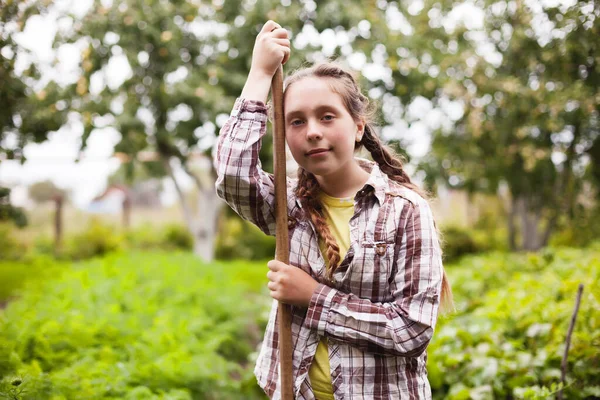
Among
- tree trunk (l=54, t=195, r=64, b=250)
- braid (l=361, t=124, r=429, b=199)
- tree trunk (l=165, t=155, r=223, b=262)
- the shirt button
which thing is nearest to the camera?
the shirt button

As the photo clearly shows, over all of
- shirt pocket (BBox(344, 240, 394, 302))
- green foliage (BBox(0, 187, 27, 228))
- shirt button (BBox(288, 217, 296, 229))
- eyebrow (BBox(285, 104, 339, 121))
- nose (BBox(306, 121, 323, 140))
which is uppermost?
eyebrow (BBox(285, 104, 339, 121))

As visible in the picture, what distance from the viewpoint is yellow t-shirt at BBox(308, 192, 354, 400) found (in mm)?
1842

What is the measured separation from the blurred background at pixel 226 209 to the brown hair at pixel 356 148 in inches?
12.2

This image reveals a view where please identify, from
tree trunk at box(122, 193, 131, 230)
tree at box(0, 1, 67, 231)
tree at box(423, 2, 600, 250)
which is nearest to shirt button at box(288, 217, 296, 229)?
tree at box(0, 1, 67, 231)

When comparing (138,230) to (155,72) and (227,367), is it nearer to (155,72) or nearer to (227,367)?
(155,72)

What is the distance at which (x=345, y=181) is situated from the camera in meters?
2.01

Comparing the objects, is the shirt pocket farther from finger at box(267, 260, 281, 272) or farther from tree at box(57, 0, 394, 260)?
tree at box(57, 0, 394, 260)

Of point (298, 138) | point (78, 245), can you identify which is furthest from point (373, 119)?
point (78, 245)

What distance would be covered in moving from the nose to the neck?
0.21 metres

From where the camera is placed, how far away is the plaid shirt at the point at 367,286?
1753 mm

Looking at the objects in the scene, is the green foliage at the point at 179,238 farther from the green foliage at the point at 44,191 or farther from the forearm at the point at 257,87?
the forearm at the point at 257,87

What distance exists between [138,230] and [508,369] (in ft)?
55.7

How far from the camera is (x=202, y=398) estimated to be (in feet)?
12.6

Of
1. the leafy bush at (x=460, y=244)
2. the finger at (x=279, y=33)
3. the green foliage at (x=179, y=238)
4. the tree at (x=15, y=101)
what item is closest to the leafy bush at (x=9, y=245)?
the green foliage at (x=179, y=238)
